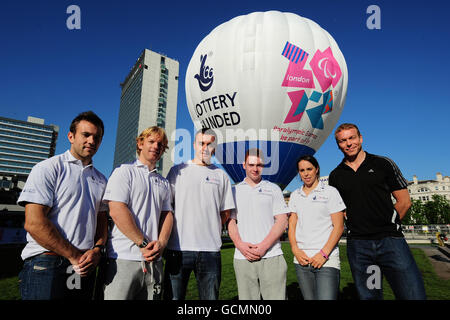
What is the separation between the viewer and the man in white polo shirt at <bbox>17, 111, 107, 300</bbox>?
7.83 feet

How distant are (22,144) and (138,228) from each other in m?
181

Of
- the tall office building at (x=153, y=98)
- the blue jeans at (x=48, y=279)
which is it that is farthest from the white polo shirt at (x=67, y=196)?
the tall office building at (x=153, y=98)

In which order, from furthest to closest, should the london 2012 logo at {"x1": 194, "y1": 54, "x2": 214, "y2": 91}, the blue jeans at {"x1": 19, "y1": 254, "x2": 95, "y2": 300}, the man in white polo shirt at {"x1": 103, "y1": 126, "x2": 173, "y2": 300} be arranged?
the london 2012 logo at {"x1": 194, "y1": 54, "x2": 214, "y2": 91}
the man in white polo shirt at {"x1": 103, "y1": 126, "x2": 173, "y2": 300}
the blue jeans at {"x1": 19, "y1": 254, "x2": 95, "y2": 300}

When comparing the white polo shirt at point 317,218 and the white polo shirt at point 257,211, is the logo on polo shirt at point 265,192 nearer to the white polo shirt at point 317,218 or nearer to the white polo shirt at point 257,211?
the white polo shirt at point 257,211

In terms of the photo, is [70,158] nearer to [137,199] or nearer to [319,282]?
[137,199]

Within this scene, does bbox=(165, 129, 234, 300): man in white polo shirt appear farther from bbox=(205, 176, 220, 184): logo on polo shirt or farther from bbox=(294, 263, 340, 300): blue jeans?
bbox=(294, 263, 340, 300): blue jeans

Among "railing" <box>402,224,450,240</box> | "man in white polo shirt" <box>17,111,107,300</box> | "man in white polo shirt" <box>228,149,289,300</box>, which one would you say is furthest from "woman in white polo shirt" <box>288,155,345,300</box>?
"railing" <box>402,224,450,240</box>

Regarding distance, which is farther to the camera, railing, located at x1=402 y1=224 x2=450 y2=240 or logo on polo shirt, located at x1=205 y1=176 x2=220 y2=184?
railing, located at x1=402 y1=224 x2=450 y2=240

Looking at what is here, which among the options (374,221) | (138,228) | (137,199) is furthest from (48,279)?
(374,221)

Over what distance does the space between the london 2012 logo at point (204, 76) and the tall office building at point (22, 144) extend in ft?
530

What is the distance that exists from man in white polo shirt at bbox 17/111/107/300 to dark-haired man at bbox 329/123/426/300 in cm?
313

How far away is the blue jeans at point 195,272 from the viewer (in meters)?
3.07

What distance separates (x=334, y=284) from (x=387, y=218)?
3.57 feet
